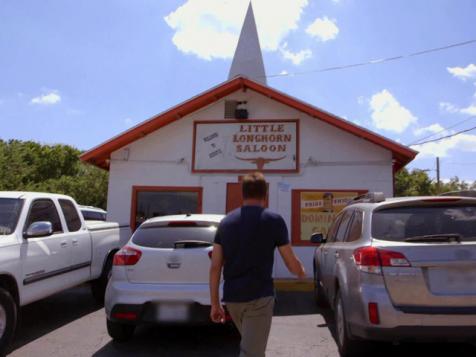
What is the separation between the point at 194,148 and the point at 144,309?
7002 millimetres

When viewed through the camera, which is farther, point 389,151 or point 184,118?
point 184,118

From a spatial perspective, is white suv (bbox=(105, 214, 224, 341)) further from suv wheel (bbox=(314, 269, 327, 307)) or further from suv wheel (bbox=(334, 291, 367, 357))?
suv wheel (bbox=(314, 269, 327, 307))

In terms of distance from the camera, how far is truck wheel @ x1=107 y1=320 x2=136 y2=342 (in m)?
5.61

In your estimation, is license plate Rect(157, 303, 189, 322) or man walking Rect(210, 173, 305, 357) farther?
license plate Rect(157, 303, 189, 322)

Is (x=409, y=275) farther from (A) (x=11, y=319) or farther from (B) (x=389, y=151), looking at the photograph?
(B) (x=389, y=151)

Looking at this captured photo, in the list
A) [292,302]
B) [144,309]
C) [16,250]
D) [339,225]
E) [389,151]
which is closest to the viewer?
[144,309]

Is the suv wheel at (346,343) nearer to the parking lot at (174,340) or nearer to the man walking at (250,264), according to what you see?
the parking lot at (174,340)

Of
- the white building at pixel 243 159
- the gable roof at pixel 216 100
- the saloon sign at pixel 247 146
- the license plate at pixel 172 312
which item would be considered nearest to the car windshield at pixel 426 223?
the license plate at pixel 172 312

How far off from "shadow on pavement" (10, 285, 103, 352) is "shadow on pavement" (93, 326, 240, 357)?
1280mm

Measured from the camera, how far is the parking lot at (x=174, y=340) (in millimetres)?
5500

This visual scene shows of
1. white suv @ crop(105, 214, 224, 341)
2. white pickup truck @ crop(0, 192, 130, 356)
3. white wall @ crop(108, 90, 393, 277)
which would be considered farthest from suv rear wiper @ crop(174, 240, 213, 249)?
white wall @ crop(108, 90, 393, 277)

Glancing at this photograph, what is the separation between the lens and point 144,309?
5184 mm

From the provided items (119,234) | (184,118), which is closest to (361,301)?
(119,234)

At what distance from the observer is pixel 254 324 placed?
3.26m
